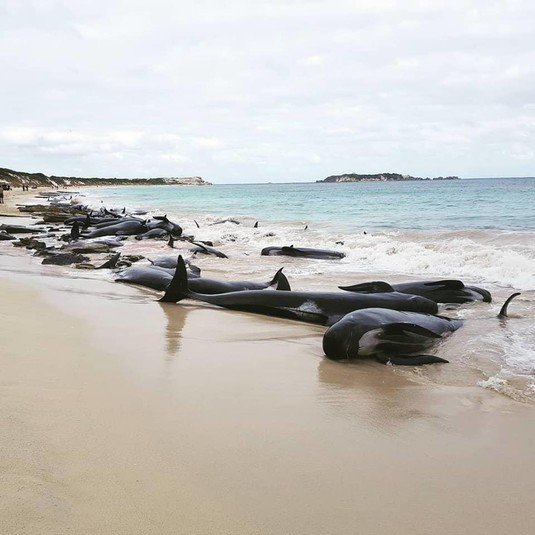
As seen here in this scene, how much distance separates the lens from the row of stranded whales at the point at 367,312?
511cm

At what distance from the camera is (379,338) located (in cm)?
525

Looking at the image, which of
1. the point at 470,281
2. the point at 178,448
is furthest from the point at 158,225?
the point at 178,448

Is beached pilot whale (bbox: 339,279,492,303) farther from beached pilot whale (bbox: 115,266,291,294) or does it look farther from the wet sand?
the wet sand

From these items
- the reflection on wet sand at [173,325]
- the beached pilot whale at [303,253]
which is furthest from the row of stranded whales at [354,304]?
the beached pilot whale at [303,253]

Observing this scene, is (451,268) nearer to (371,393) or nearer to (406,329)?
(406,329)

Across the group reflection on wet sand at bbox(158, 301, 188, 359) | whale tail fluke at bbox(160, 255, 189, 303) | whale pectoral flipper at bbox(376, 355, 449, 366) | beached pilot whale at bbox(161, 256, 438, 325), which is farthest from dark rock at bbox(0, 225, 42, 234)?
whale pectoral flipper at bbox(376, 355, 449, 366)

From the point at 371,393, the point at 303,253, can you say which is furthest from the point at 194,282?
the point at 303,253

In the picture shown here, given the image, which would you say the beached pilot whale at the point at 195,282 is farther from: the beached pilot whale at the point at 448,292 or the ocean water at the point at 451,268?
the beached pilot whale at the point at 448,292

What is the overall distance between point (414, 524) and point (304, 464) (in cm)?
62

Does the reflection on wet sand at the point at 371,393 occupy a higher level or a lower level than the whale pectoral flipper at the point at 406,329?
lower

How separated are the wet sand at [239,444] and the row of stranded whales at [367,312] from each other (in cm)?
27

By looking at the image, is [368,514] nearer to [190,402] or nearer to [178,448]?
[178,448]

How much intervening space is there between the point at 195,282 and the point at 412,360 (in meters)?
4.20

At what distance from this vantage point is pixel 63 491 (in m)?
2.23
